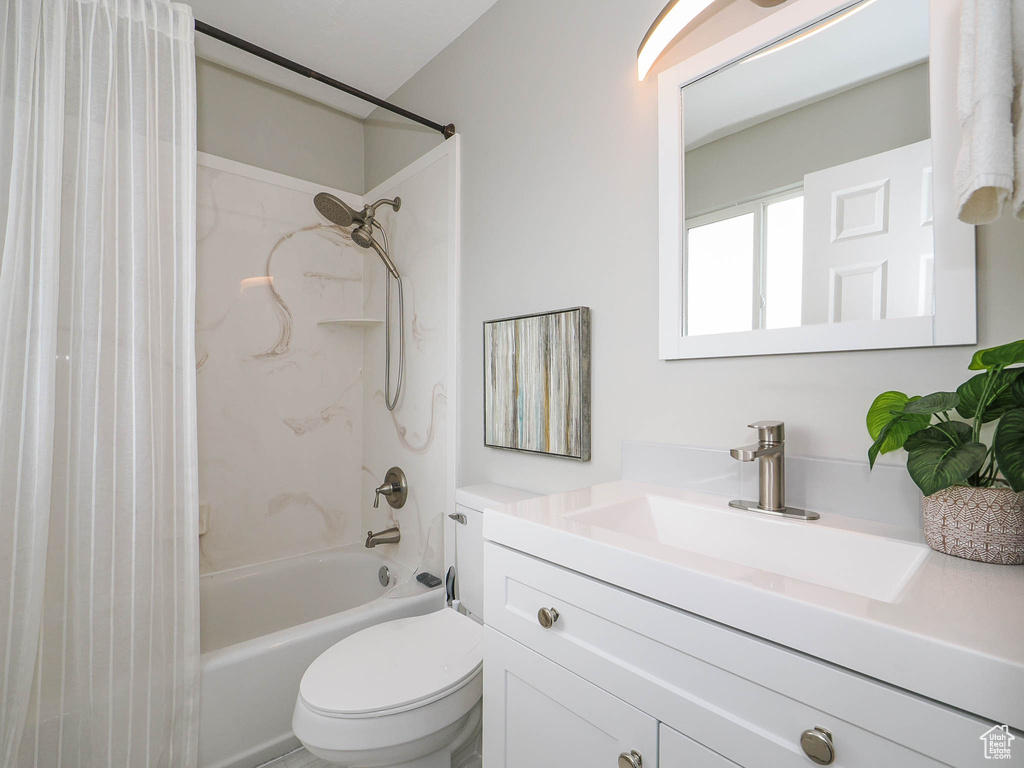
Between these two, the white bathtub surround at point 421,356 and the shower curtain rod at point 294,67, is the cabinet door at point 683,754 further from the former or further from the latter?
the shower curtain rod at point 294,67

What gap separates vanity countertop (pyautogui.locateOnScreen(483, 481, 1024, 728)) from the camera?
47cm

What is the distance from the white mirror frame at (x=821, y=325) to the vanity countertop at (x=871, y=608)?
346 millimetres

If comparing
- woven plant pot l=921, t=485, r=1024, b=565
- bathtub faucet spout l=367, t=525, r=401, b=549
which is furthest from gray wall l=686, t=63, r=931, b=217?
bathtub faucet spout l=367, t=525, r=401, b=549

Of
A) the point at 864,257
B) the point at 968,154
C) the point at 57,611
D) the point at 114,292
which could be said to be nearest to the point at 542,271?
the point at 864,257

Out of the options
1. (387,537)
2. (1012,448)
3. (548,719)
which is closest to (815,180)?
(1012,448)

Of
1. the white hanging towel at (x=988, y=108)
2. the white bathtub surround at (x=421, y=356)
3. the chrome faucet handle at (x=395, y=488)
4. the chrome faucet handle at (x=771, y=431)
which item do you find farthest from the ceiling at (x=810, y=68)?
the chrome faucet handle at (x=395, y=488)

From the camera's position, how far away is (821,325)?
0.99 meters

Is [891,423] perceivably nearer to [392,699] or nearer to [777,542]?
[777,542]

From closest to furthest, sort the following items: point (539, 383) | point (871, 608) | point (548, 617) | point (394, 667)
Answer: point (871, 608), point (548, 617), point (394, 667), point (539, 383)

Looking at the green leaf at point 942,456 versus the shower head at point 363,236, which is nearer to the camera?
the green leaf at point 942,456

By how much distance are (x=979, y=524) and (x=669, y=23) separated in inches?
42.3

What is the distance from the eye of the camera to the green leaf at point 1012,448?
24.1 inches

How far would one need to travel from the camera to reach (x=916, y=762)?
51 cm

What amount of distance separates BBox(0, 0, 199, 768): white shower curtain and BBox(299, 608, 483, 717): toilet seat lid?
46 cm
